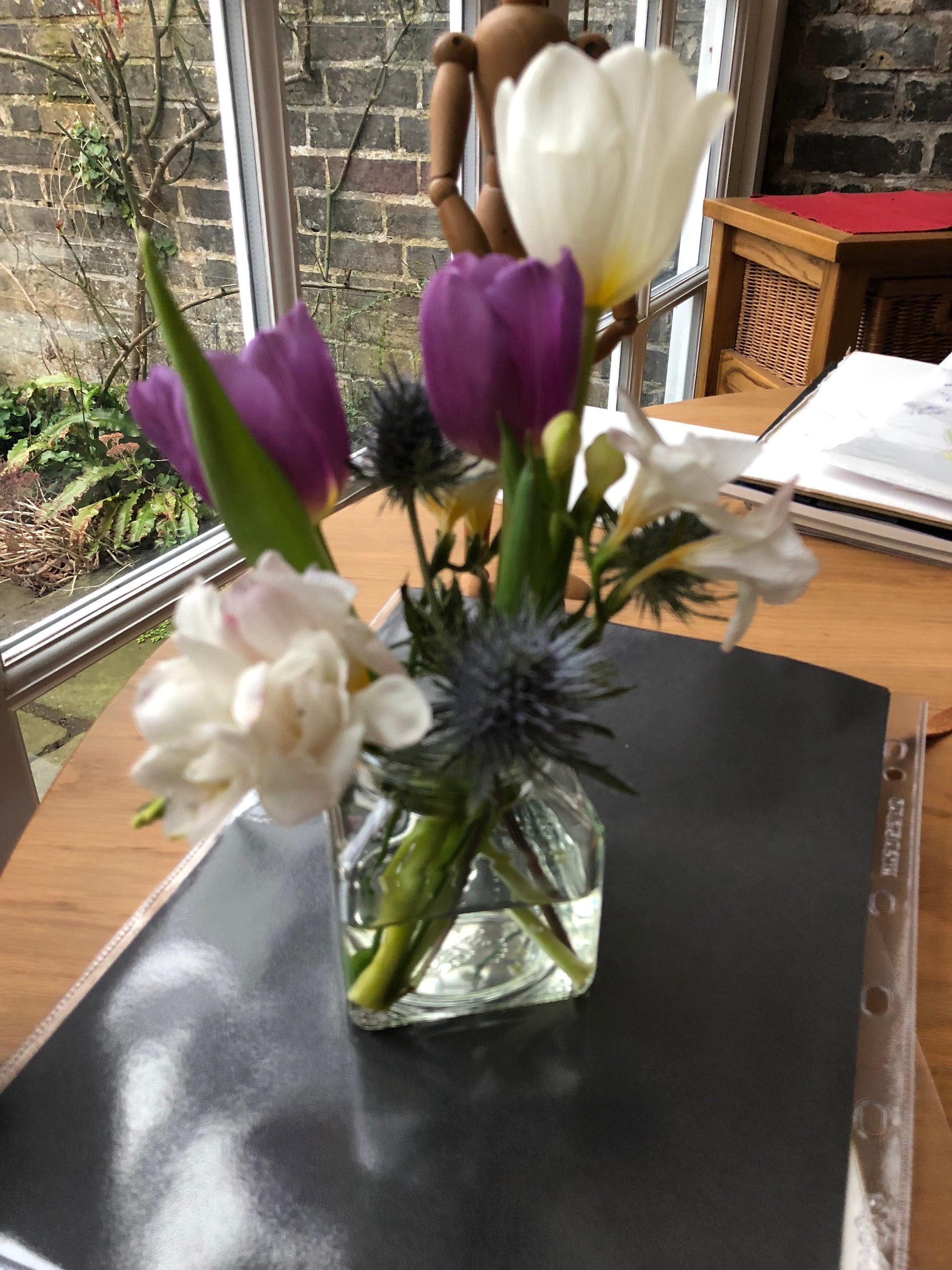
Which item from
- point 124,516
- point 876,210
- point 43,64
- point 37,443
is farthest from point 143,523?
point 876,210

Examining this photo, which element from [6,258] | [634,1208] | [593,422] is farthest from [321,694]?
[6,258]

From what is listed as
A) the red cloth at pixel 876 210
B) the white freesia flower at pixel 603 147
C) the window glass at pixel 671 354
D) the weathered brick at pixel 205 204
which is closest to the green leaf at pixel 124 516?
the weathered brick at pixel 205 204

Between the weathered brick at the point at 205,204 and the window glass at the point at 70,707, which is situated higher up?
the weathered brick at the point at 205,204

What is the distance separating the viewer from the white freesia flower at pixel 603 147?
0.94ft

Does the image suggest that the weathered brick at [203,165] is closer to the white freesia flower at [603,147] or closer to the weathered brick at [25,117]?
the weathered brick at [25,117]

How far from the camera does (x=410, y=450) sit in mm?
389

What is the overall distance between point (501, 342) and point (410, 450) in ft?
0.31

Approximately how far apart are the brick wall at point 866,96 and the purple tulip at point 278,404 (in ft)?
8.01

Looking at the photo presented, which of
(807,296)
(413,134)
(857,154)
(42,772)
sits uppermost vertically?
(413,134)

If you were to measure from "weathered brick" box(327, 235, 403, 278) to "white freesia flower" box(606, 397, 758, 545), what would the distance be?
4.06ft

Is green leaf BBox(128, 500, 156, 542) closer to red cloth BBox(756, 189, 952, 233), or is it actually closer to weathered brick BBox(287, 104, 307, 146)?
weathered brick BBox(287, 104, 307, 146)

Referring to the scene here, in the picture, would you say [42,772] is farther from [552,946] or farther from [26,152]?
[552,946]

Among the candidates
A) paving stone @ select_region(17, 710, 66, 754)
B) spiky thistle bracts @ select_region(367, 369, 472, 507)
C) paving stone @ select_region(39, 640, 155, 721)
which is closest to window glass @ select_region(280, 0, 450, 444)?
paving stone @ select_region(39, 640, 155, 721)

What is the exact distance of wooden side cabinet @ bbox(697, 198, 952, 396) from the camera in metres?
1.80
